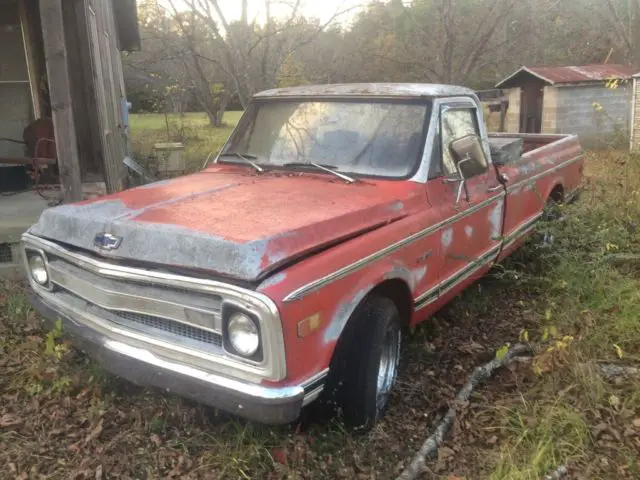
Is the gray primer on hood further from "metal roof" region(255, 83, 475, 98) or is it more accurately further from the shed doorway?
the shed doorway

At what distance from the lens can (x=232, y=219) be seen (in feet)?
9.59

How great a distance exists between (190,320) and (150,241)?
421 millimetres

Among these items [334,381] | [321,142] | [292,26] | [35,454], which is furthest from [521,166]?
[292,26]

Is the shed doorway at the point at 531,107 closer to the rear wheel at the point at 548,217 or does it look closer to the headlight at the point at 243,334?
the rear wheel at the point at 548,217

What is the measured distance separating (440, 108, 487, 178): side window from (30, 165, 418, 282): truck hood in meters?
0.48

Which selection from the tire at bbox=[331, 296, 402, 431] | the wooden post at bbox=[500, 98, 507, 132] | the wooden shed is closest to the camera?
the tire at bbox=[331, 296, 402, 431]

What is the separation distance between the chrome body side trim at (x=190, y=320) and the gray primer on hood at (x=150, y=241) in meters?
0.06

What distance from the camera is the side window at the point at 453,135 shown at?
3.97 metres

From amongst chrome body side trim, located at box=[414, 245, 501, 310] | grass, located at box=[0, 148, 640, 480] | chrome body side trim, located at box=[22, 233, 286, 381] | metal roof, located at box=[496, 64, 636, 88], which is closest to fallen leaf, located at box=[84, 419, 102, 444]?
grass, located at box=[0, 148, 640, 480]

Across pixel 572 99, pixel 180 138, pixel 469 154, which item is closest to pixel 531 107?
pixel 572 99

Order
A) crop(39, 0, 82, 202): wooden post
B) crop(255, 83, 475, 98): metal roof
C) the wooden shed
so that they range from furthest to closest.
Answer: the wooden shed
crop(39, 0, 82, 202): wooden post
crop(255, 83, 475, 98): metal roof

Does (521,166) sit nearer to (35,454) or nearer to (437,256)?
(437,256)

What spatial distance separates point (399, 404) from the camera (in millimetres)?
3551

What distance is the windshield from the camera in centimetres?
381
